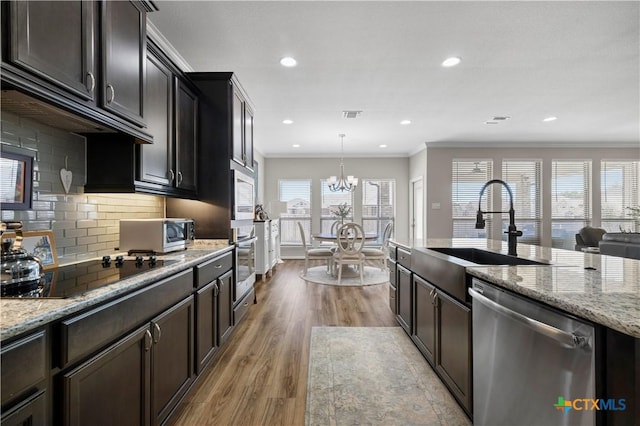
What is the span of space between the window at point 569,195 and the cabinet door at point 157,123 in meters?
7.48

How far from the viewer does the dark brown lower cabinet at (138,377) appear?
1019 mm

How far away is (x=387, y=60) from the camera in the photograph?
2.90 m

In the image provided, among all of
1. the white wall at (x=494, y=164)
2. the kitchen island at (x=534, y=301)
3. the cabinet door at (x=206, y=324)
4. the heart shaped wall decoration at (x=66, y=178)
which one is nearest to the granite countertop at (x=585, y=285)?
the kitchen island at (x=534, y=301)

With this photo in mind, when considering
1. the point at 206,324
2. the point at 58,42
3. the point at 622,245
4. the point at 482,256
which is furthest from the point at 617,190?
the point at 58,42

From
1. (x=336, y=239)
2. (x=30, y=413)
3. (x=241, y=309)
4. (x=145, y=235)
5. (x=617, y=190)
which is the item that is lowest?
(x=241, y=309)

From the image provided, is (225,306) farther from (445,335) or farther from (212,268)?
(445,335)

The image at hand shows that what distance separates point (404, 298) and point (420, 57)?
7.32ft

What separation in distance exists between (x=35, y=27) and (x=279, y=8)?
4.85 ft

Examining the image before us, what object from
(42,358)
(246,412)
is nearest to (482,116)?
(246,412)

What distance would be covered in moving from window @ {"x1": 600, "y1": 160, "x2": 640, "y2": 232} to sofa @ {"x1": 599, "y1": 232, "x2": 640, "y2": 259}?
4228 millimetres

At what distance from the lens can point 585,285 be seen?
44.8 inches

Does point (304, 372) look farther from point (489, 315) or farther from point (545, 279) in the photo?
point (545, 279)

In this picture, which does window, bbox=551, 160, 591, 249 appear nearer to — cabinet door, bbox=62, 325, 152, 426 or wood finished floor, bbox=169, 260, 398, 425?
wood finished floor, bbox=169, 260, 398, 425

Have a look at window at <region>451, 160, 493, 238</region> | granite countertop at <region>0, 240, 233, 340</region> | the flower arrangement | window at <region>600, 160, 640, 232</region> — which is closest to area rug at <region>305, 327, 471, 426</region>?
granite countertop at <region>0, 240, 233, 340</region>
